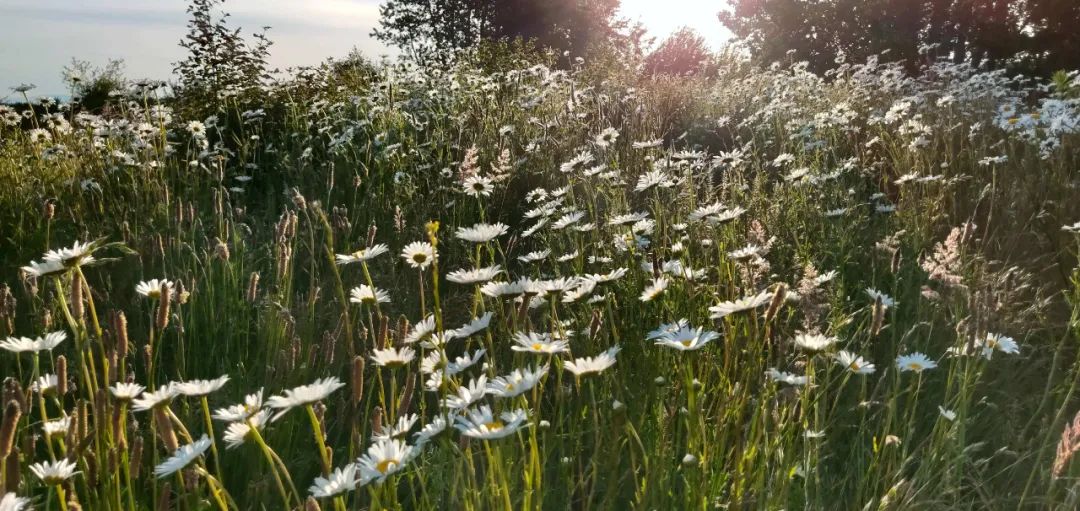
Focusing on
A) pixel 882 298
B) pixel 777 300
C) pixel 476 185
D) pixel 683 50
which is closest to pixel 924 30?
pixel 683 50

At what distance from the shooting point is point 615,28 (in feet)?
89.3

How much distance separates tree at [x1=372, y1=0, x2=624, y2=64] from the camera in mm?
25078

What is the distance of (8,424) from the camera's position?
1.00m

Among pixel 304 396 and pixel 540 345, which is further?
pixel 540 345

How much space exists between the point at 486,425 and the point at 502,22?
25.1 meters

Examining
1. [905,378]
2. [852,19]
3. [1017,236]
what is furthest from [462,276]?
[852,19]

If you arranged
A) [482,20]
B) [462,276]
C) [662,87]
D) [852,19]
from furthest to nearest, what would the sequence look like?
1. [482,20]
2. [852,19]
3. [662,87]
4. [462,276]

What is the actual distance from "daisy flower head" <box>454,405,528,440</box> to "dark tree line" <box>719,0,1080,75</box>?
17723 millimetres

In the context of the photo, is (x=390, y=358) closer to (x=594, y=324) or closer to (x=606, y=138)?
(x=594, y=324)

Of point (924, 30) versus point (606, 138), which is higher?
point (924, 30)

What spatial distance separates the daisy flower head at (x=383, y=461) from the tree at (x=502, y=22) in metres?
24.0

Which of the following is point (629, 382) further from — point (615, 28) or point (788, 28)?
point (615, 28)

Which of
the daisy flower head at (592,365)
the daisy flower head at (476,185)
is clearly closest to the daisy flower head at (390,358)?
the daisy flower head at (592,365)

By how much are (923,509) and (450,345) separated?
1655 millimetres
